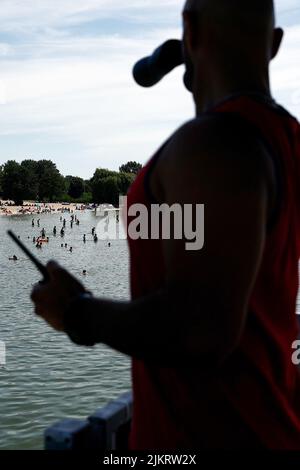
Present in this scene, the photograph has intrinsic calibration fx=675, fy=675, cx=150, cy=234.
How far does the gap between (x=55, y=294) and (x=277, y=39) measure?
3.39 feet

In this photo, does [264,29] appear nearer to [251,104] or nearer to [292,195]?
[251,104]

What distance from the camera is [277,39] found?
6.82 ft

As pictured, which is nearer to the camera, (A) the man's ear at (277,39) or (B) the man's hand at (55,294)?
Result: (B) the man's hand at (55,294)

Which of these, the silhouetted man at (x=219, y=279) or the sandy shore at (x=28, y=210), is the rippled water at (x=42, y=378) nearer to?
the silhouetted man at (x=219, y=279)

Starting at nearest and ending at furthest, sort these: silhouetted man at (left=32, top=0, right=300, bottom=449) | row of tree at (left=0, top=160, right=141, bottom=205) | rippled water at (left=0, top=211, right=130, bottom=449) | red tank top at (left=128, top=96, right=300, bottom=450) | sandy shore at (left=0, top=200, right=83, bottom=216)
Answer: silhouetted man at (left=32, top=0, right=300, bottom=449)
red tank top at (left=128, top=96, right=300, bottom=450)
rippled water at (left=0, top=211, right=130, bottom=449)
sandy shore at (left=0, top=200, right=83, bottom=216)
row of tree at (left=0, top=160, right=141, bottom=205)

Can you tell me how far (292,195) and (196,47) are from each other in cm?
48

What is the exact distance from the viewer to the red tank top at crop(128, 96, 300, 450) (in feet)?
5.68

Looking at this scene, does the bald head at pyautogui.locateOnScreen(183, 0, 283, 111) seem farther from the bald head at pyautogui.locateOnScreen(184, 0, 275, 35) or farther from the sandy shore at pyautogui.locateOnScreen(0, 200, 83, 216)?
the sandy shore at pyautogui.locateOnScreen(0, 200, 83, 216)

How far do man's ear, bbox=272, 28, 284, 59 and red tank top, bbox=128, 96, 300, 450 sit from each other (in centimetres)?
31

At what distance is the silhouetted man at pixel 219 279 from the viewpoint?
58.9 inches

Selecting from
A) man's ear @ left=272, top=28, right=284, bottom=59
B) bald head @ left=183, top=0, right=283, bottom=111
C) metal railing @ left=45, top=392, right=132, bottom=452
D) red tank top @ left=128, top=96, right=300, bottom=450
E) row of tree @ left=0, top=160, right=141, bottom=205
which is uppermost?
row of tree @ left=0, top=160, right=141, bottom=205

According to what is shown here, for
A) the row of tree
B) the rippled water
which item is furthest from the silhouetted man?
the row of tree

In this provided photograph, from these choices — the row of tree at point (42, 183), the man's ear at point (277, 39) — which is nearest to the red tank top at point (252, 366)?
the man's ear at point (277, 39)

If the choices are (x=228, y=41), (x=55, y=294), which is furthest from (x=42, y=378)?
(x=228, y=41)
